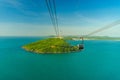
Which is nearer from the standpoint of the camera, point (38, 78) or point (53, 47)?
point (38, 78)

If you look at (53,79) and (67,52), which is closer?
(53,79)

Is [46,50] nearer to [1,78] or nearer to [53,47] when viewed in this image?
[53,47]

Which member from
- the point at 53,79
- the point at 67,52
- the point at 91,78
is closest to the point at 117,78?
the point at 91,78

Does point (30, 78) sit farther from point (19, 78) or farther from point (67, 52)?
point (67, 52)

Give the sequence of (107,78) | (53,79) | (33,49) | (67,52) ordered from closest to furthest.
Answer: (53,79) → (107,78) → (67,52) → (33,49)

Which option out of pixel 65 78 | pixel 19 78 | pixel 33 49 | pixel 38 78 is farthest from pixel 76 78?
pixel 33 49

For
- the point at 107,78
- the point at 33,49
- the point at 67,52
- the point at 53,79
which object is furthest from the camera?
the point at 33,49

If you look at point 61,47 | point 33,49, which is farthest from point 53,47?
point 33,49

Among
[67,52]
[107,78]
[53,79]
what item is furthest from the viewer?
[67,52]
